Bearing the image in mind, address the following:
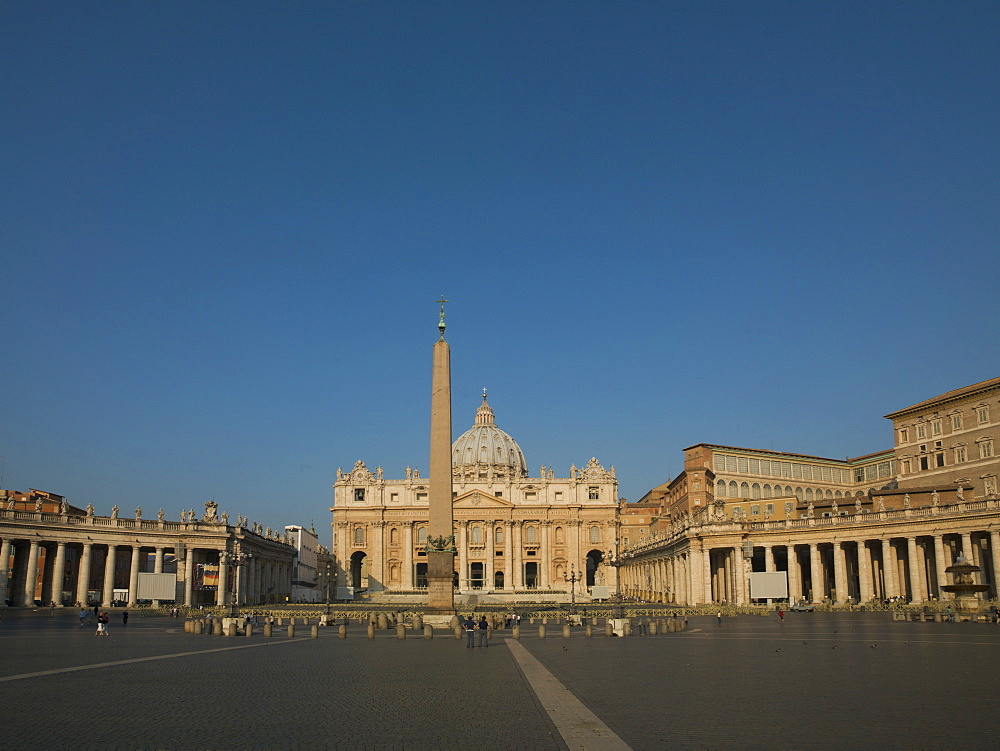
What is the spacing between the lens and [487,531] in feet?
411

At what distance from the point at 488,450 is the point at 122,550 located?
9178 cm

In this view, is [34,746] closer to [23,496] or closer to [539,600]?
[539,600]

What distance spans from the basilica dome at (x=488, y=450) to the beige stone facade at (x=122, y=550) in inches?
2894

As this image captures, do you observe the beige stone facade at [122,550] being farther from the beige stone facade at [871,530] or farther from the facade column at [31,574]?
the beige stone facade at [871,530]

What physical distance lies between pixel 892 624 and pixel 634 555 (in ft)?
228

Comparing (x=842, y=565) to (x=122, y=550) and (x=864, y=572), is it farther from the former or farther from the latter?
(x=122, y=550)

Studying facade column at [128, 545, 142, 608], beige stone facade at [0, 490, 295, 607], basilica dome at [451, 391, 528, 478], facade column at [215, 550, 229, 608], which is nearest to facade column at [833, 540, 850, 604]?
beige stone facade at [0, 490, 295, 607]

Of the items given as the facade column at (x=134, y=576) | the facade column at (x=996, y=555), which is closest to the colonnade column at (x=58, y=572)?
the facade column at (x=134, y=576)

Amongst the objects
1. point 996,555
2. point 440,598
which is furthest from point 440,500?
point 996,555

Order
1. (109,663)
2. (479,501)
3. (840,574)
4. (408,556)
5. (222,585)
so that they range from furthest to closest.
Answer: (479,501), (408,556), (222,585), (840,574), (109,663)

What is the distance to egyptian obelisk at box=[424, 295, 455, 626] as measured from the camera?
3456 cm

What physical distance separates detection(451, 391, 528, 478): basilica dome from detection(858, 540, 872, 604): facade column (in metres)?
96.8

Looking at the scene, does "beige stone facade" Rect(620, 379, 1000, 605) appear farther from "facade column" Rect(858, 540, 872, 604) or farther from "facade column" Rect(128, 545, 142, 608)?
"facade column" Rect(128, 545, 142, 608)

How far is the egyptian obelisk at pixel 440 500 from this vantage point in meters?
34.6
